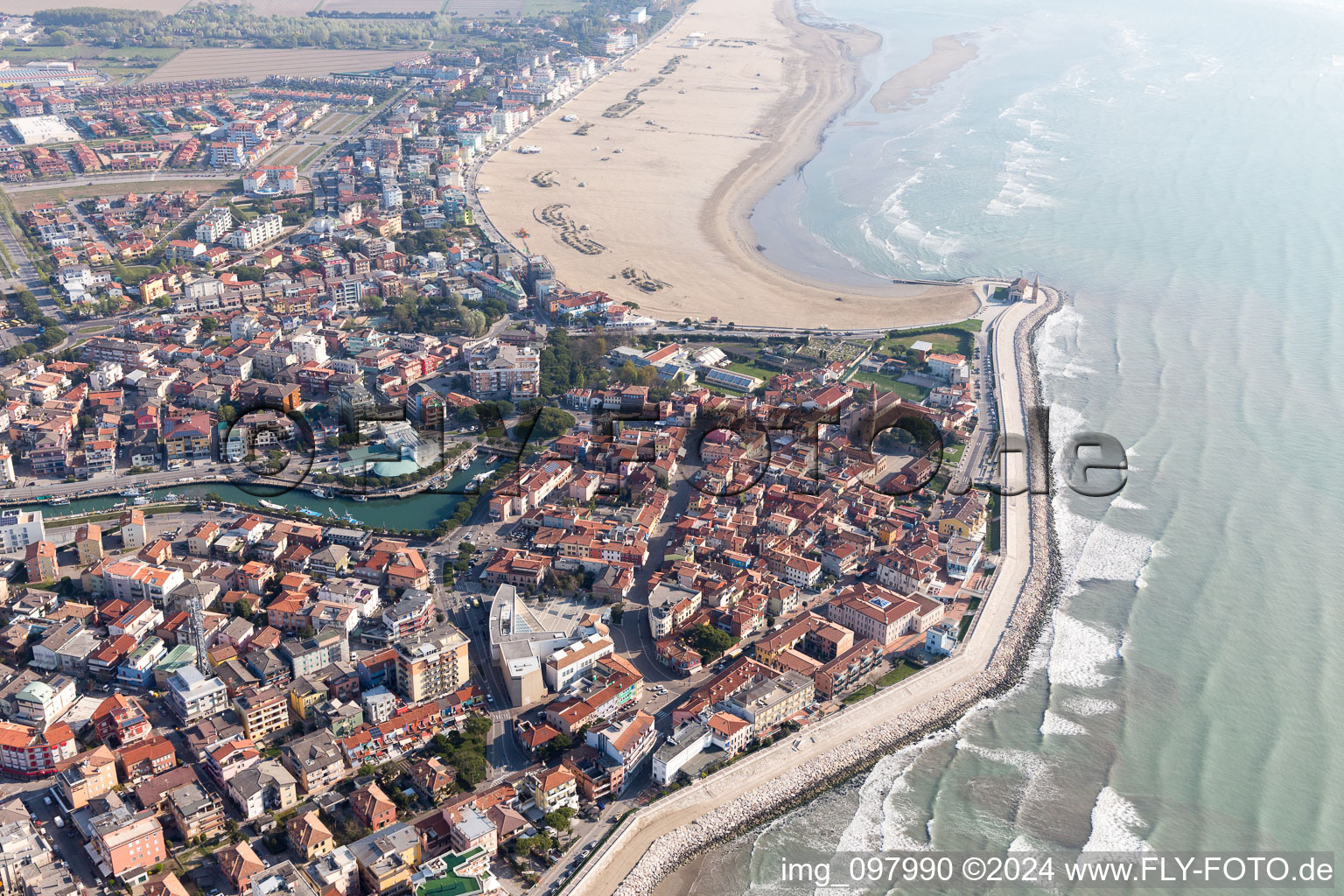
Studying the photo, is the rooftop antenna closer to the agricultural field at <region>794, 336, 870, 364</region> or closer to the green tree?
the green tree

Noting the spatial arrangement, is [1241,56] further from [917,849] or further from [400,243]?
[917,849]

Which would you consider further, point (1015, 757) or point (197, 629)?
point (197, 629)

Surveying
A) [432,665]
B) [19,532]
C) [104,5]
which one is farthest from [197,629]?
[104,5]

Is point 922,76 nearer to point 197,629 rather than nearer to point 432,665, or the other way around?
point 432,665

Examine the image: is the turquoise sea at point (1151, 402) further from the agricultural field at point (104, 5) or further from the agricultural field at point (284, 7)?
the agricultural field at point (104, 5)

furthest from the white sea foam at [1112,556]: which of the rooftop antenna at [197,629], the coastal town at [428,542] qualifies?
the rooftop antenna at [197,629]
